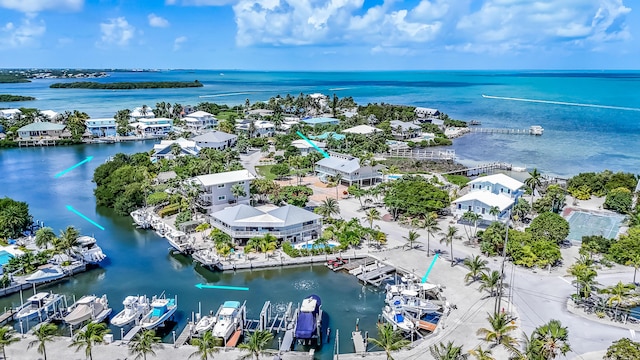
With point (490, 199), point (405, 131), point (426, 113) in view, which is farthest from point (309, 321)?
point (426, 113)

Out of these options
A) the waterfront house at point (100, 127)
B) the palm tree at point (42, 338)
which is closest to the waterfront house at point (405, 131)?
the waterfront house at point (100, 127)

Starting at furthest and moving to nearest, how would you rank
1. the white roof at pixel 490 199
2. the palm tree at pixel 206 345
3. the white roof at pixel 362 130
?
the white roof at pixel 362 130 → the white roof at pixel 490 199 → the palm tree at pixel 206 345

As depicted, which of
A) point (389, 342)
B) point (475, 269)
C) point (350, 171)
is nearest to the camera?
point (389, 342)

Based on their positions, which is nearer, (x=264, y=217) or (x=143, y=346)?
(x=143, y=346)

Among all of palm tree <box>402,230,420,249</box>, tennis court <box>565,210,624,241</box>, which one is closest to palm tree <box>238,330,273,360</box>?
palm tree <box>402,230,420,249</box>

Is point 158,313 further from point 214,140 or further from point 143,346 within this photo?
point 214,140

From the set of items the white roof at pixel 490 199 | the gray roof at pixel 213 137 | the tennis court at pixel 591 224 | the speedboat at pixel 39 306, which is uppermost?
the gray roof at pixel 213 137

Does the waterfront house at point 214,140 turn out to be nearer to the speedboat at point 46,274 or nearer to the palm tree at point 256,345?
the speedboat at point 46,274

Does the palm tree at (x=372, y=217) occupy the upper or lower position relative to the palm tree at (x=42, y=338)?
upper
